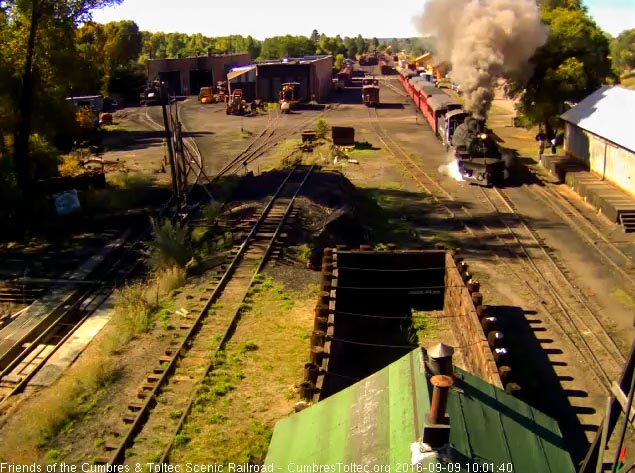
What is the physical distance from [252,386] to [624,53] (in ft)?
319

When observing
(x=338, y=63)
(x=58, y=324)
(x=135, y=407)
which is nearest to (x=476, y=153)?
(x=58, y=324)

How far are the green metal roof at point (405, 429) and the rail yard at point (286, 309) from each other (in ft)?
12.2

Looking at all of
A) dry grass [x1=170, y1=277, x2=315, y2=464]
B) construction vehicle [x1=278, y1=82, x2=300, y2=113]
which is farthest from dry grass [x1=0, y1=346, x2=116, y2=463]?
construction vehicle [x1=278, y1=82, x2=300, y2=113]

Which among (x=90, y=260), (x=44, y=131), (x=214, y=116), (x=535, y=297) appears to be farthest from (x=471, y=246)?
(x=214, y=116)

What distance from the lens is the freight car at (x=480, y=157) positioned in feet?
88.3

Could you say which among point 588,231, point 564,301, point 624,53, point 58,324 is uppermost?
point 624,53

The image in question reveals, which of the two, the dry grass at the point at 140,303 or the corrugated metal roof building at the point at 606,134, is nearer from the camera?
the dry grass at the point at 140,303

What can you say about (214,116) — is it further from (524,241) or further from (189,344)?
(189,344)

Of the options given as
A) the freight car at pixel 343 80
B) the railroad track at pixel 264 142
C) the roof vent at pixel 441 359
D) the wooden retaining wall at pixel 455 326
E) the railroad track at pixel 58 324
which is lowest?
the railroad track at pixel 58 324

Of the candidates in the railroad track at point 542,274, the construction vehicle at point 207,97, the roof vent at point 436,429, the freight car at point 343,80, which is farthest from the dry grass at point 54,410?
the freight car at point 343,80

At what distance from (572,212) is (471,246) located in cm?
576

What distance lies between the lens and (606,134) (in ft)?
83.4

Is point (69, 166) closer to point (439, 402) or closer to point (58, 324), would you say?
point (58, 324)

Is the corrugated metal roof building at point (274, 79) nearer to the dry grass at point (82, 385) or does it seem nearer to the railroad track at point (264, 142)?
the railroad track at point (264, 142)
